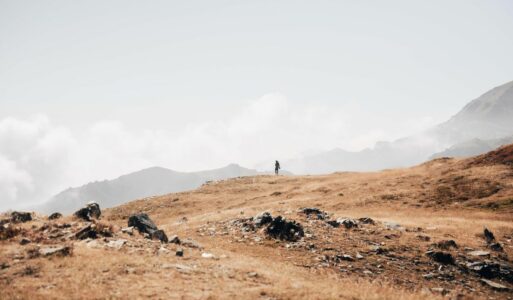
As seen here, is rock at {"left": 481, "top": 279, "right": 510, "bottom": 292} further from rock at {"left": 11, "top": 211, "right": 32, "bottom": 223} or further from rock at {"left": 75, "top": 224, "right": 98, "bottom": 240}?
rock at {"left": 11, "top": 211, "right": 32, "bottom": 223}

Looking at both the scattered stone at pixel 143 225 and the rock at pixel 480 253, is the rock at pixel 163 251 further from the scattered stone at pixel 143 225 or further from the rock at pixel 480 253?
the rock at pixel 480 253

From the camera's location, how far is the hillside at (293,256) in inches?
568

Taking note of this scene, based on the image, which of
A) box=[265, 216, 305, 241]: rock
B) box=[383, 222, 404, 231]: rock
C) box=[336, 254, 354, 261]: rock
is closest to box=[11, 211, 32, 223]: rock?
box=[265, 216, 305, 241]: rock

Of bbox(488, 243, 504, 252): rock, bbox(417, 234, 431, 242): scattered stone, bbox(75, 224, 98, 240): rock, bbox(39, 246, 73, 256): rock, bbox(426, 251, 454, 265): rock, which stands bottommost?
bbox(488, 243, 504, 252): rock

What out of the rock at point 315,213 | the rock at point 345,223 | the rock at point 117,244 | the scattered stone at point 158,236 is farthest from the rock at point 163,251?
the rock at point 315,213

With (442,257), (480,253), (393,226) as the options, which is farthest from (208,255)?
(480,253)

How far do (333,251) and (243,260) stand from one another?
705 centimetres

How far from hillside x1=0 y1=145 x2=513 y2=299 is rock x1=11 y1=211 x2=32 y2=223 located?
0.72 m

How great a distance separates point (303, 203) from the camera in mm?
47156

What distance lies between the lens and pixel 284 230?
1054 inches

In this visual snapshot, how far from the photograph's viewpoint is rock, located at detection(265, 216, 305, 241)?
2619 centimetres

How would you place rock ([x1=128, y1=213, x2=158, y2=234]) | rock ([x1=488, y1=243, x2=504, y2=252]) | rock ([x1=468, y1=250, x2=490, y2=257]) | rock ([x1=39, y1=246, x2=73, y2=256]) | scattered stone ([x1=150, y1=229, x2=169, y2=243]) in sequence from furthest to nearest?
1. rock ([x1=488, y1=243, x2=504, y2=252])
2. rock ([x1=468, y1=250, x2=490, y2=257])
3. rock ([x1=128, y1=213, x2=158, y2=234])
4. scattered stone ([x1=150, y1=229, x2=169, y2=243])
5. rock ([x1=39, y1=246, x2=73, y2=256])

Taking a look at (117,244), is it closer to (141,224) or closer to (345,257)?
(141,224)

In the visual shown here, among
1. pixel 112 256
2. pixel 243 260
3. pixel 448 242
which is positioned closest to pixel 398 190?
pixel 448 242
